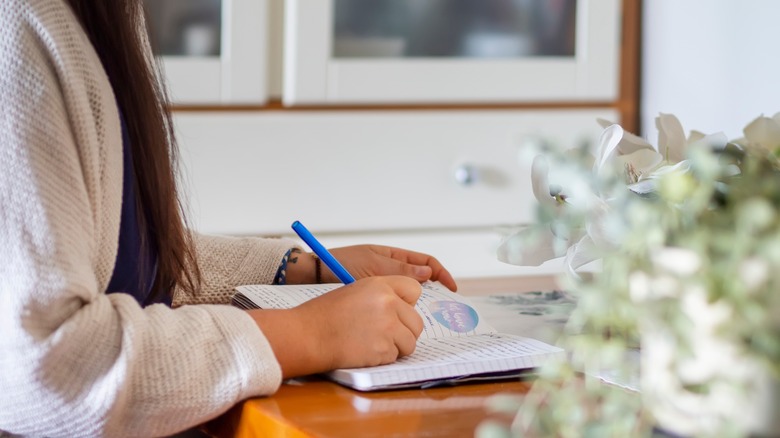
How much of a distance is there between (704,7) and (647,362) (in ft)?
6.01

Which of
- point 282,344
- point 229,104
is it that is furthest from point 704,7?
point 282,344

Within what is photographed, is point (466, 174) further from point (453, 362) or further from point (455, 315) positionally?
point (453, 362)

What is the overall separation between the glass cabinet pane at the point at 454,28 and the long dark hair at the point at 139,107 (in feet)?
3.83

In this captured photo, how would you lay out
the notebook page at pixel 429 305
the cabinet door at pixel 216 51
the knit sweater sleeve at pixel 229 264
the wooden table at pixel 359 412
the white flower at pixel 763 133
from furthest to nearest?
1. the cabinet door at pixel 216 51
2. the knit sweater sleeve at pixel 229 264
3. the notebook page at pixel 429 305
4. the white flower at pixel 763 133
5. the wooden table at pixel 359 412

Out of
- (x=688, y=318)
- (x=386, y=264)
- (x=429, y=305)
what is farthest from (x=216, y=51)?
(x=688, y=318)

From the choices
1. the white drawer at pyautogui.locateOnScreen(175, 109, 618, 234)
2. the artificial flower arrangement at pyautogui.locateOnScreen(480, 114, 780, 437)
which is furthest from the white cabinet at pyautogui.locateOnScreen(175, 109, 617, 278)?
the artificial flower arrangement at pyautogui.locateOnScreen(480, 114, 780, 437)

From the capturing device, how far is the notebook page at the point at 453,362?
656 mm

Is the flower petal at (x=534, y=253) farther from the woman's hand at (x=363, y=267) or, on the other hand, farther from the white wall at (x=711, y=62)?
the white wall at (x=711, y=62)

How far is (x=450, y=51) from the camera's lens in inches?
81.2

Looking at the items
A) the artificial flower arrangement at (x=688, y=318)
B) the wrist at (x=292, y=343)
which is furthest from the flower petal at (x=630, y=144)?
the artificial flower arrangement at (x=688, y=318)

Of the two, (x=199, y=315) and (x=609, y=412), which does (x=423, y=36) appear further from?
(x=609, y=412)

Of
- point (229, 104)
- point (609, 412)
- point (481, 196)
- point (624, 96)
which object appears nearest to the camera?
point (609, 412)

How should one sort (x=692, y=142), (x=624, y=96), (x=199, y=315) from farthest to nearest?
(x=624, y=96) < (x=692, y=142) < (x=199, y=315)

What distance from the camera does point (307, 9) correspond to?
1.87 meters
